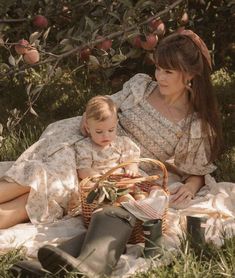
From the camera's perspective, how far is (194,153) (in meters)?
3.85

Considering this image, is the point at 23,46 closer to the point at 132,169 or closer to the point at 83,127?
the point at 83,127

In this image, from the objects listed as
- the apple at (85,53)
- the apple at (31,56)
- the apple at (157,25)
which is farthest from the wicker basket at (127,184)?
the apple at (157,25)

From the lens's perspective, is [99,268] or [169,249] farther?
[169,249]

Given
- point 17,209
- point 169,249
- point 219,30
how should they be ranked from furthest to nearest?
point 219,30 < point 17,209 < point 169,249

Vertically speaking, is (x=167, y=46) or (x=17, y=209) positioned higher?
(x=167, y=46)

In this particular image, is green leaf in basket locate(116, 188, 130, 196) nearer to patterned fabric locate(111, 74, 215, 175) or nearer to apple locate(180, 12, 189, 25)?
patterned fabric locate(111, 74, 215, 175)

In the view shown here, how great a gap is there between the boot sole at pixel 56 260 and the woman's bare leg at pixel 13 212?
0.64m

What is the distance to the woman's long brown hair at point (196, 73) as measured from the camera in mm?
3693

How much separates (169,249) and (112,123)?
752 mm

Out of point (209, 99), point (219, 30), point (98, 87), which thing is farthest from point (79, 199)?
point (219, 30)

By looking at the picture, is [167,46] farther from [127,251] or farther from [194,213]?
[127,251]

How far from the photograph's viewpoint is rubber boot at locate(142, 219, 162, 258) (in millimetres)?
3068

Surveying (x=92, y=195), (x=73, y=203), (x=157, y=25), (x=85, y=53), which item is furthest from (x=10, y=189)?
(x=157, y=25)

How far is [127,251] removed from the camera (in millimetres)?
3203
